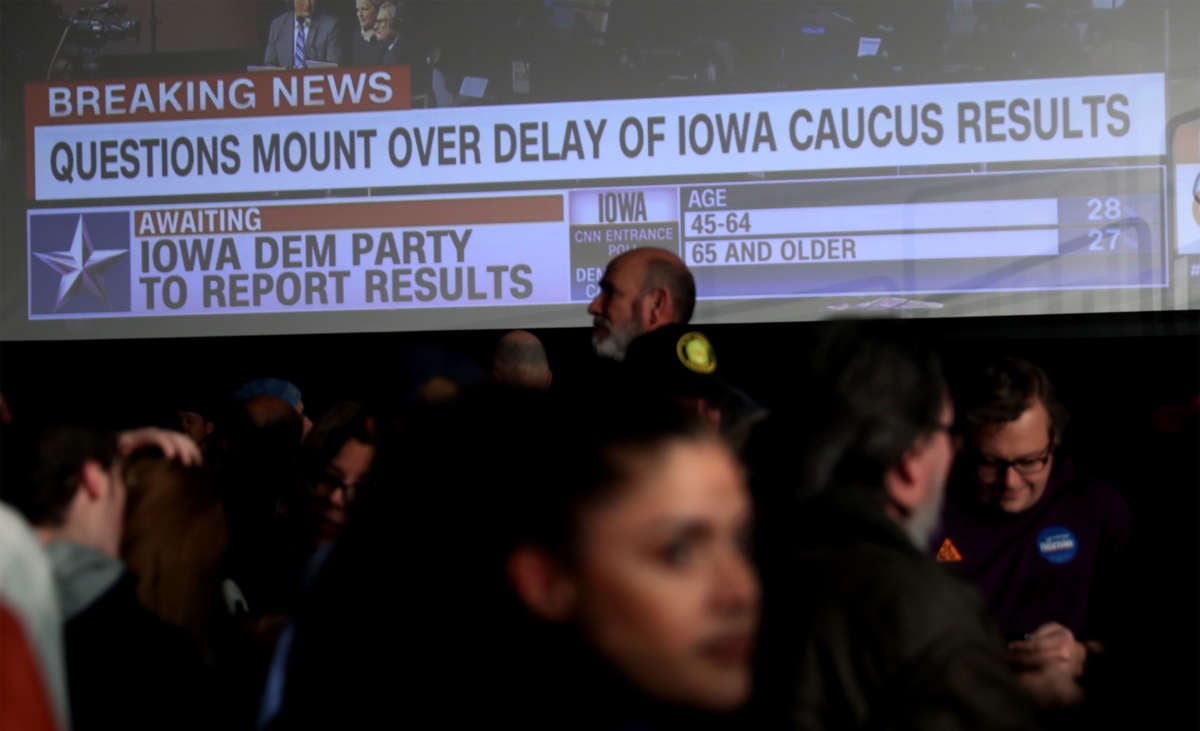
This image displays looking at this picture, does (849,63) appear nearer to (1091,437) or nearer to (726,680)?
(1091,437)

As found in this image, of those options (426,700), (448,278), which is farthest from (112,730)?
(448,278)

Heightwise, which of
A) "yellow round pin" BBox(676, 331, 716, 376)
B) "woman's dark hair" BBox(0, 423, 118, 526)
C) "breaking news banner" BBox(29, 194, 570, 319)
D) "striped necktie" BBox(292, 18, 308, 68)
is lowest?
"woman's dark hair" BBox(0, 423, 118, 526)

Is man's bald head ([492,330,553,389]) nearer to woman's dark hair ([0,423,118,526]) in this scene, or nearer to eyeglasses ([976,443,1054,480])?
eyeglasses ([976,443,1054,480])

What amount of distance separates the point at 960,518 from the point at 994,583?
5.5 inches

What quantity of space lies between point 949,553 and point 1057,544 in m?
0.20

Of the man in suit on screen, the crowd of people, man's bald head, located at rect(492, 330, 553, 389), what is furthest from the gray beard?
the man in suit on screen

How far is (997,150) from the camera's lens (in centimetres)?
429

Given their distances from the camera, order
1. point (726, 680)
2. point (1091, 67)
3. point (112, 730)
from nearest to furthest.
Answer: point (726, 680)
point (112, 730)
point (1091, 67)

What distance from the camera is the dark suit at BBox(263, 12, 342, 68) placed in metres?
4.60

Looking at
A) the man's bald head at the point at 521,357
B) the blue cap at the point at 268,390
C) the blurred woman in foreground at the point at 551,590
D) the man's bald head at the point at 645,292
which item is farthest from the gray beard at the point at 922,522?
the blue cap at the point at 268,390

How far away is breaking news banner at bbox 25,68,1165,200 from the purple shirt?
2204 mm

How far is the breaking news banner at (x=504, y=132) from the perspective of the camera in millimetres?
4262

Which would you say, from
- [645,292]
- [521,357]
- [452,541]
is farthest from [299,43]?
[452,541]

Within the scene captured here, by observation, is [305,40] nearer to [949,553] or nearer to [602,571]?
[949,553]
